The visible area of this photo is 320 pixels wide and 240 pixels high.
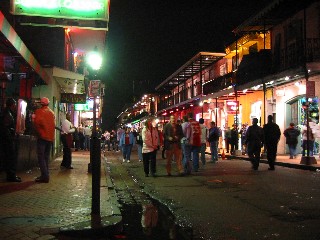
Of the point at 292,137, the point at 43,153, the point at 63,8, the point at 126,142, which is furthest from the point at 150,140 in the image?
the point at 292,137

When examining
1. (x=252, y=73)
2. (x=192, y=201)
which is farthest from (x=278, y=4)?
(x=192, y=201)

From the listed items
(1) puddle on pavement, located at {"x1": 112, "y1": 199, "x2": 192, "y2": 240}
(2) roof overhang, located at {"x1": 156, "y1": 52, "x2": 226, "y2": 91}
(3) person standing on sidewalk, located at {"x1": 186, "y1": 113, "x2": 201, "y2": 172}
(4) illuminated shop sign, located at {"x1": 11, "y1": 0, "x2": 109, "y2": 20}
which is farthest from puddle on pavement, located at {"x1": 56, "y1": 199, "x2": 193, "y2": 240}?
(2) roof overhang, located at {"x1": 156, "y1": 52, "x2": 226, "y2": 91}

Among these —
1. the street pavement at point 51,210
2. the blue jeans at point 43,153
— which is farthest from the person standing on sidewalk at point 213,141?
the blue jeans at point 43,153

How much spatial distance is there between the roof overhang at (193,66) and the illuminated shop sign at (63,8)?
68.4 feet

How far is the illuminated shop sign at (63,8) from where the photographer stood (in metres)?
12.5

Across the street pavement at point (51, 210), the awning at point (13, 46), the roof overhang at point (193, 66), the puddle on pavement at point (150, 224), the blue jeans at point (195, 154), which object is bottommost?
the puddle on pavement at point (150, 224)

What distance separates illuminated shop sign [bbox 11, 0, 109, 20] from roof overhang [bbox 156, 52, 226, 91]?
20.9 metres

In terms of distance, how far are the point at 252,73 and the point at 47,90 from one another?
12.5 meters

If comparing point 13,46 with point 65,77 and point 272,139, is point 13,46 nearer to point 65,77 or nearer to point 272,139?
point 65,77

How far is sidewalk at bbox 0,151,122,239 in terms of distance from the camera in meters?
5.33

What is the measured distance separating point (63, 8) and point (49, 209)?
7.78 meters

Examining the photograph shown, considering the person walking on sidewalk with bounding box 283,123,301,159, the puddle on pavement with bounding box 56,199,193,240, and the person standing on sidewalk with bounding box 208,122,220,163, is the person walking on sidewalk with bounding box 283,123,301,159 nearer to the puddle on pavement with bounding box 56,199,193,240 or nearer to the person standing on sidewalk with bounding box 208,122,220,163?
the person standing on sidewalk with bounding box 208,122,220,163

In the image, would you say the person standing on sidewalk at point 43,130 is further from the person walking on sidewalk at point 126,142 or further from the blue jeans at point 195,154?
the person walking on sidewalk at point 126,142

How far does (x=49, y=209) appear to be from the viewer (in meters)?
6.69
